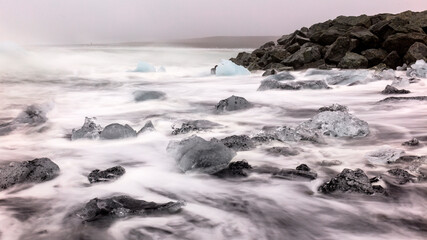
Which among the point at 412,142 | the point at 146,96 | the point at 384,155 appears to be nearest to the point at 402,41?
the point at 146,96

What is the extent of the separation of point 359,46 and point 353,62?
1.32 metres

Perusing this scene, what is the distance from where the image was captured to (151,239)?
2.13 metres

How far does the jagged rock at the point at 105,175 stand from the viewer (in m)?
3.02

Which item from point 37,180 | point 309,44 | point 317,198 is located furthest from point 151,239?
point 309,44

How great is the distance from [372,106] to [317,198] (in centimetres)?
416

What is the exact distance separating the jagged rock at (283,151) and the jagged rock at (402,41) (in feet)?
38.3

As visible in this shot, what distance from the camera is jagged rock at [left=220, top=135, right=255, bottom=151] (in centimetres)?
371

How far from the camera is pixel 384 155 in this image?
130 inches

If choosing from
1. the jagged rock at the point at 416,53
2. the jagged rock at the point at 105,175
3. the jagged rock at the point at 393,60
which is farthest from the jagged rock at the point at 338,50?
the jagged rock at the point at 105,175

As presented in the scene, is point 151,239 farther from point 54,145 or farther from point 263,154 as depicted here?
point 54,145

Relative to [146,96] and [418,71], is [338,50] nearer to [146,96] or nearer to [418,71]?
[418,71]

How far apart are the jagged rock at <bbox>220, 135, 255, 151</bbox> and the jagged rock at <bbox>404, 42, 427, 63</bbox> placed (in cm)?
1075

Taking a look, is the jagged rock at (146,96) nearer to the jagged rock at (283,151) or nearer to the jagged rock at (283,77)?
the jagged rock at (283,77)

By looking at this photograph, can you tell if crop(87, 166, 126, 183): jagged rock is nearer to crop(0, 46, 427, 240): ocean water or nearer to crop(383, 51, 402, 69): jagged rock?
crop(0, 46, 427, 240): ocean water
